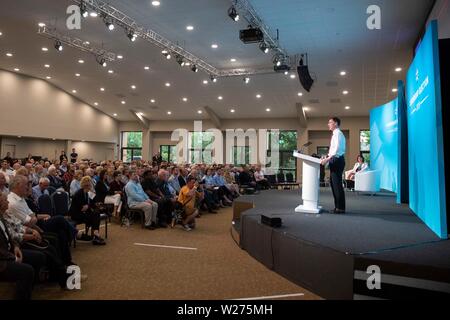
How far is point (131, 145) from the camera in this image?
75.5 feet

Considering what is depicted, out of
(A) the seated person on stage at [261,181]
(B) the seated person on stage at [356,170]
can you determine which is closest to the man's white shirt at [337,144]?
(B) the seated person on stage at [356,170]

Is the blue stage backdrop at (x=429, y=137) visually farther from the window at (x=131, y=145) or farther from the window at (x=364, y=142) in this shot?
the window at (x=131, y=145)

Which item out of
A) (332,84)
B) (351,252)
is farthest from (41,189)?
(332,84)

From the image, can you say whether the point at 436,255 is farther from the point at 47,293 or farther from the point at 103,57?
the point at 103,57

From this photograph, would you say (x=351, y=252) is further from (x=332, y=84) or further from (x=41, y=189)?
(x=332, y=84)

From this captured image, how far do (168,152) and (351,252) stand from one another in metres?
20.4

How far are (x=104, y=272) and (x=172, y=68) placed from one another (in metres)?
10.8

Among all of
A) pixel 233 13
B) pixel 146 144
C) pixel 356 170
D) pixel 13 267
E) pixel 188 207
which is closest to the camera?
pixel 13 267

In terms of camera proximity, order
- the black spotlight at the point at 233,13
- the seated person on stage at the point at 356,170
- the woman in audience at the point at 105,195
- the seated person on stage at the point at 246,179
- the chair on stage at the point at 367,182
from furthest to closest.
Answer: the seated person on stage at the point at 246,179 → the seated person on stage at the point at 356,170 → the chair on stage at the point at 367,182 → the black spotlight at the point at 233,13 → the woman in audience at the point at 105,195

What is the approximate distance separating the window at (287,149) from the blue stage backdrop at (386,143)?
9471mm

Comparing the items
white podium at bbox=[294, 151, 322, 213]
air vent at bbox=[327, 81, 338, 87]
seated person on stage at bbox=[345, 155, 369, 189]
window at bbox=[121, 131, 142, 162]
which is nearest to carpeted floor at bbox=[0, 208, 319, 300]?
white podium at bbox=[294, 151, 322, 213]

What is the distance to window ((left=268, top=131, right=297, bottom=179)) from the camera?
19.6 m

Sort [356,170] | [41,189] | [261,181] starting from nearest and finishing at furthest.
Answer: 1. [41,189]
2. [356,170]
3. [261,181]

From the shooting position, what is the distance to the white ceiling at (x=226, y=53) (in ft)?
26.3
